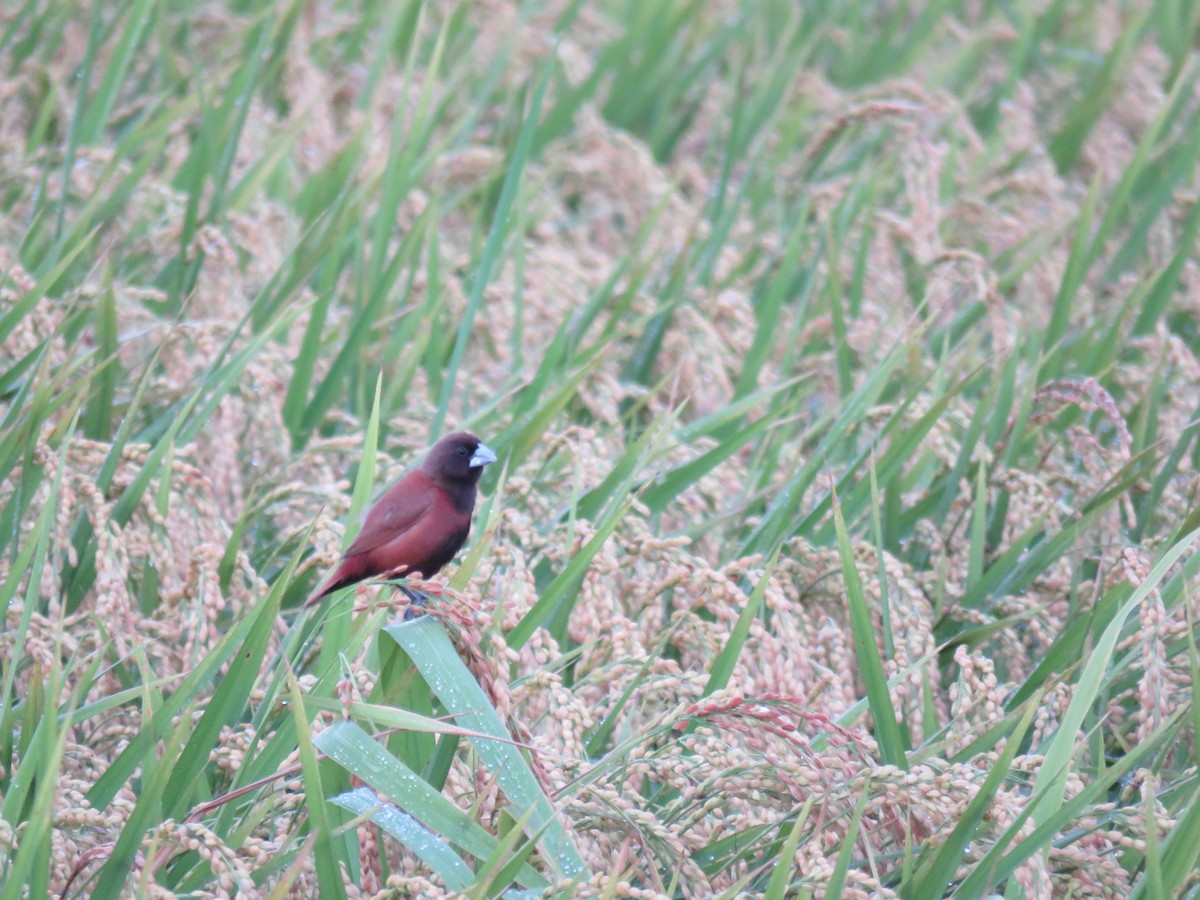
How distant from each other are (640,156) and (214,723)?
314cm

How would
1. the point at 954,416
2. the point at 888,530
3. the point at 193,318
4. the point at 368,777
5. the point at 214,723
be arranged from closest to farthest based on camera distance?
the point at 368,777, the point at 214,723, the point at 888,530, the point at 954,416, the point at 193,318

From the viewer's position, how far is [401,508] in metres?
2.84

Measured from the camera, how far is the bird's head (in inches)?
115

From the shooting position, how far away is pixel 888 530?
9.59 feet

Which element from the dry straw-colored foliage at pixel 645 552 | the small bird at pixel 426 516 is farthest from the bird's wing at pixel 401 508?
the dry straw-colored foliage at pixel 645 552

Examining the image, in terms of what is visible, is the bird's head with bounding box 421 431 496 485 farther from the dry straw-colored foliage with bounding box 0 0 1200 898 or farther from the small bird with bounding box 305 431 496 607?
the dry straw-colored foliage with bounding box 0 0 1200 898

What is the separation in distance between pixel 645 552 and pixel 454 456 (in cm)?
72

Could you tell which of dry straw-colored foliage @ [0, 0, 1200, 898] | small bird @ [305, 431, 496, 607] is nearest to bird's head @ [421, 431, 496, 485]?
small bird @ [305, 431, 496, 607]

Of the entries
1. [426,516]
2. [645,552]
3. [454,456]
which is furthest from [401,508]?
[645,552]

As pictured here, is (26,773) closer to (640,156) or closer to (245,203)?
(245,203)

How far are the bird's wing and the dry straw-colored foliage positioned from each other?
0.13 meters

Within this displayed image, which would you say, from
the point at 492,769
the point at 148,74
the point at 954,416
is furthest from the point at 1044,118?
the point at 492,769

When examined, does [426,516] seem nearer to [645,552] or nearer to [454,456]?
[454,456]

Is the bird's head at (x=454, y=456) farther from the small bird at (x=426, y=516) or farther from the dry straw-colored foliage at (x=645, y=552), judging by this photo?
the dry straw-colored foliage at (x=645, y=552)
